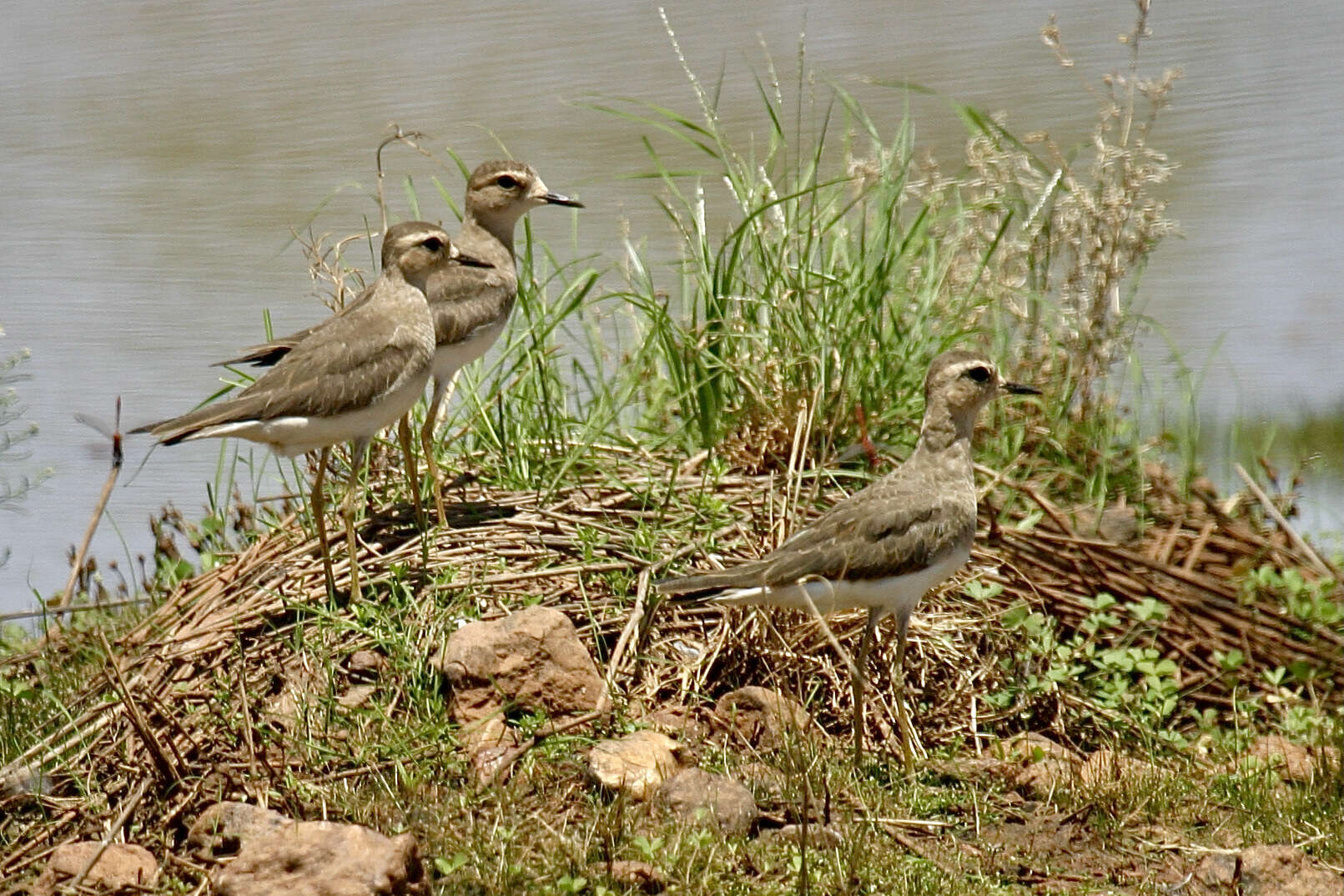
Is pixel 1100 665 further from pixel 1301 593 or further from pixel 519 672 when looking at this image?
pixel 519 672

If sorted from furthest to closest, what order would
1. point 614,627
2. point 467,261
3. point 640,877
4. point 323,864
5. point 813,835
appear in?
point 467,261, point 614,627, point 813,835, point 640,877, point 323,864

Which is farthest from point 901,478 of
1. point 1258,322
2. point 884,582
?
point 1258,322

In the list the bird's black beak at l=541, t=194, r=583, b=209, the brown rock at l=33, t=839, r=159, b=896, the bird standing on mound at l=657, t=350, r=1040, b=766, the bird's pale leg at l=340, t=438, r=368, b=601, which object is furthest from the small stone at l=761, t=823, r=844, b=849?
the bird's black beak at l=541, t=194, r=583, b=209

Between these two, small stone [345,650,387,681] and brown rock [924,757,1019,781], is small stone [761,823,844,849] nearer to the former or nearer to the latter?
brown rock [924,757,1019,781]

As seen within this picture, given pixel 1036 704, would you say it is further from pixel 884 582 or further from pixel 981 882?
pixel 981 882

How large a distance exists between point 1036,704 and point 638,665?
152cm

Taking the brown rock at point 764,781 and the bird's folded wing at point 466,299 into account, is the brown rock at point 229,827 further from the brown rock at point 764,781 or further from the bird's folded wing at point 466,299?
the bird's folded wing at point 466,299

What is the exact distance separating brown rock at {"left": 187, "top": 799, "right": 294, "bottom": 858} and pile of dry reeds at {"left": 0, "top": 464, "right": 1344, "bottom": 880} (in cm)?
19

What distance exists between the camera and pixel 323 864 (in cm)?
489

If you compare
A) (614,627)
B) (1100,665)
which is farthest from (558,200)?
(1100,665)

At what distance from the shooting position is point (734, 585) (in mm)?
6207

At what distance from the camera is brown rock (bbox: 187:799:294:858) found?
17.1 feet

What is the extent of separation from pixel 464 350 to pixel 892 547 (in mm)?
2303

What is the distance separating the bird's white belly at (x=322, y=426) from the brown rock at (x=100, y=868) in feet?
5.75
